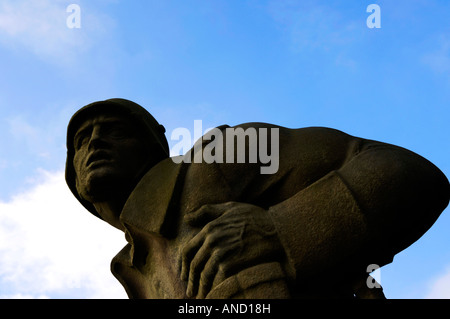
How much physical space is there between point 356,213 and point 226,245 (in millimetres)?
750

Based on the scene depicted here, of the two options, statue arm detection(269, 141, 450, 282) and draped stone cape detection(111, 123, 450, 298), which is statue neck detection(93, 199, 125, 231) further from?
statue arm detection(269, 141, 450, 282)

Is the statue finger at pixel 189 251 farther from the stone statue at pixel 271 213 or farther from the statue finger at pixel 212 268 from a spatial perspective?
the statue finger at pixel 212 268

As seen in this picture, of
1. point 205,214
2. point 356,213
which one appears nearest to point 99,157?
point 205,214

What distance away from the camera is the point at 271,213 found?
3287mm

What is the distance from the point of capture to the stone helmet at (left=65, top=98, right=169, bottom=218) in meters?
4.12

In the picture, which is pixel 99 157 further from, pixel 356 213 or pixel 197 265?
pixel 356 213

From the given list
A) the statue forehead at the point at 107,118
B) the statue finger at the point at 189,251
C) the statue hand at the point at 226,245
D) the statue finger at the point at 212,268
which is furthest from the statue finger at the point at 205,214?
the statue forehead at the point at 107,118

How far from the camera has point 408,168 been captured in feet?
10.7

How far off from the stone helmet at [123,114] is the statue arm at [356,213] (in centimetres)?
127

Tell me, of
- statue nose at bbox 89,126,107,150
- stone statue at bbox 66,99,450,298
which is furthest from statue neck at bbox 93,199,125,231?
statue nose at bbox 89,126,107,150

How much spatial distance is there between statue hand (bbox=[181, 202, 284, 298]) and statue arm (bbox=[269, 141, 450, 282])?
10 centimetres
